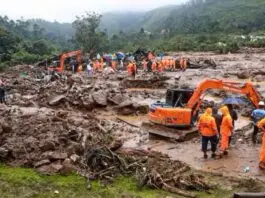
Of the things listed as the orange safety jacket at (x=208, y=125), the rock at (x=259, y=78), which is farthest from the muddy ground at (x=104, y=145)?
the rock at (x=259, y=78)

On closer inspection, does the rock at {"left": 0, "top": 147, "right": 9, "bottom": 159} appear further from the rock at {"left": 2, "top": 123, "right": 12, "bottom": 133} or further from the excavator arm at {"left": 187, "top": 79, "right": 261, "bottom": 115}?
the excavator arm at {"left": 187, "top": 79, "right": 261, "bottom": 115}

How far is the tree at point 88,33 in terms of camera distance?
6781 centimetres

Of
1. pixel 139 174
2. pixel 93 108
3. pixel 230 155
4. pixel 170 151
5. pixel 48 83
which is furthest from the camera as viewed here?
pixel 48 83

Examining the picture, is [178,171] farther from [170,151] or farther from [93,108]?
[93,108]

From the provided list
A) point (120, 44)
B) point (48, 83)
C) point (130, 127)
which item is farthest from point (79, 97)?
point (120, 44)

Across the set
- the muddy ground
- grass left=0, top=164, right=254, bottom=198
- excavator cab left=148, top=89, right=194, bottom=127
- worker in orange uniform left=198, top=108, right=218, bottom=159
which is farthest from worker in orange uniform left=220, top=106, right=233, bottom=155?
excavator cab left=148, top=89, right=194, bottom=127

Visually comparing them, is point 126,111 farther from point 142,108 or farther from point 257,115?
point 257,115

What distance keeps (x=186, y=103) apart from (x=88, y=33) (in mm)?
51596

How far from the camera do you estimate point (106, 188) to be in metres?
12.0

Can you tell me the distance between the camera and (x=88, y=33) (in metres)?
67.9

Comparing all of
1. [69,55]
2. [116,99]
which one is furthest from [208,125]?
[69,55]

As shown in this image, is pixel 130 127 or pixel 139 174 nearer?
pixel 139 174

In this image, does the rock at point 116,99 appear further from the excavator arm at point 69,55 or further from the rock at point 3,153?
the excavator arm at point 69,55

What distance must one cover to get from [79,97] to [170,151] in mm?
9397
